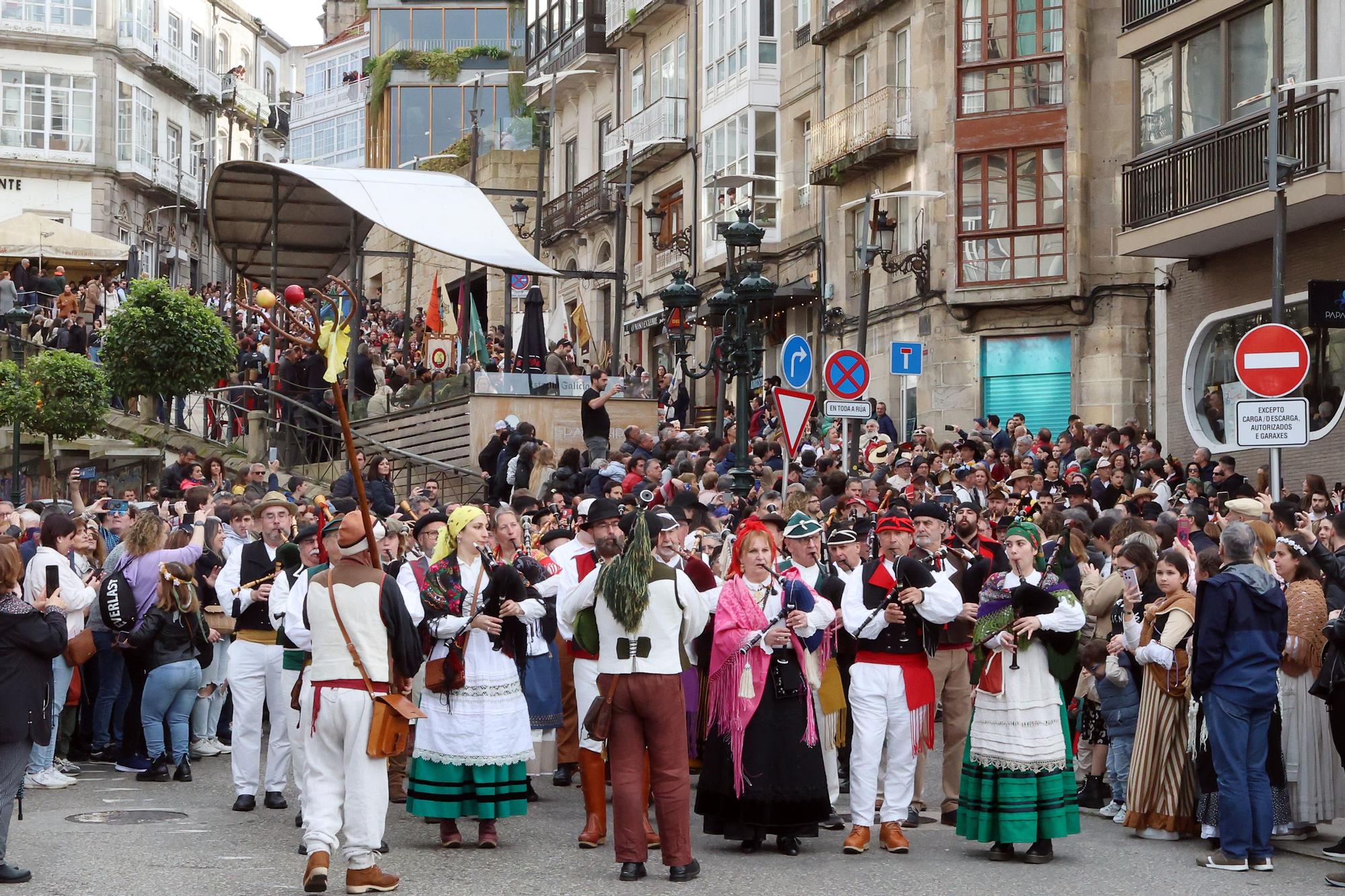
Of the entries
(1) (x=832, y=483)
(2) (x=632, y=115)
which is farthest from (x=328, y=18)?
(1) (x=832, y=483)

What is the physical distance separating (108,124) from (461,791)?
53623 mm

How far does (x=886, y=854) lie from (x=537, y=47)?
Result: 143ft

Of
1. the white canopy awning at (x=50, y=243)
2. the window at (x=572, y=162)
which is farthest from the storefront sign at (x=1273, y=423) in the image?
the window at (x=572, y=162)

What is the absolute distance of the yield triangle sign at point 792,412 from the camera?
15422mm

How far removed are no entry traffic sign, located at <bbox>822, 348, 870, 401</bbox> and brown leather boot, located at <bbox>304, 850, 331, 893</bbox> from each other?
30.3 ft

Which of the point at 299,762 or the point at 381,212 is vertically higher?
the point at 381,212

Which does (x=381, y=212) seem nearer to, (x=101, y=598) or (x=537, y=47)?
(x=101, y=598)

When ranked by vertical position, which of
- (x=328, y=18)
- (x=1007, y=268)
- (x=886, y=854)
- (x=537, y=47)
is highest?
(x=328, y=18)

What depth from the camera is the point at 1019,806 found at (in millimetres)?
9578

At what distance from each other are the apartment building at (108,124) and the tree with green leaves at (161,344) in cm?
3022

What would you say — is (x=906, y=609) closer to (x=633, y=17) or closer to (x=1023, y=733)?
(x=1023, y=733)

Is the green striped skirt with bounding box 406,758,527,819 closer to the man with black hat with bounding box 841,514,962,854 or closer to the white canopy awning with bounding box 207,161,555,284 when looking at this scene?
the man with black hat with bounding box 841,514,962,854

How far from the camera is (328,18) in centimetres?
8969

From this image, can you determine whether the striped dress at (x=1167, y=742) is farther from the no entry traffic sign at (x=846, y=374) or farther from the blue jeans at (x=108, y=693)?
the blue jeans at (x=108, y=693)
